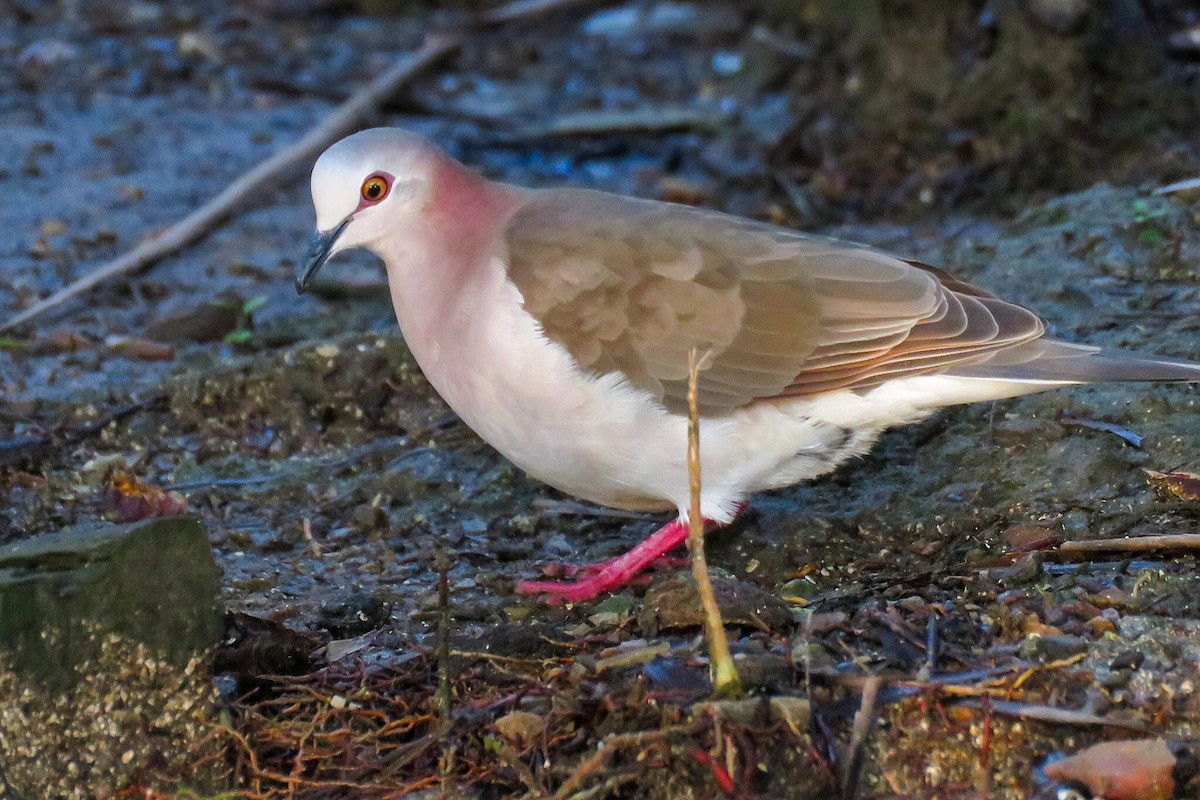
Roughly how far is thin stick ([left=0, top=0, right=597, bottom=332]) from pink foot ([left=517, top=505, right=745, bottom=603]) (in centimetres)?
300

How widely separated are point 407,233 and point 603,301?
655mm

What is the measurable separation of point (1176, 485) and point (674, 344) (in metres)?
1.39

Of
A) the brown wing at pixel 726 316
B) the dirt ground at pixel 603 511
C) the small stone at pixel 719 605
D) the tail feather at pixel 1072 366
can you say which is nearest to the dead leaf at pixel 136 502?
the dirt ground at pixel 603 511

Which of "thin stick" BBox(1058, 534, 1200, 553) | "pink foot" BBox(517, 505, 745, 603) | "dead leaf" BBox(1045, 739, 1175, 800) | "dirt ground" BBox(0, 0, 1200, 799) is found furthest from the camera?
"pink foot" BBox(517, 505, 745, 603)

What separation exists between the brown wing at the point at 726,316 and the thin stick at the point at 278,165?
3.03 m

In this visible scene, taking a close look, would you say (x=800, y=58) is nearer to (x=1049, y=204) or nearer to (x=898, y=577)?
(x=1049, y=204)

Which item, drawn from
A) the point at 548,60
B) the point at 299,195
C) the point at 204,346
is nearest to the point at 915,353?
the point at 204,346

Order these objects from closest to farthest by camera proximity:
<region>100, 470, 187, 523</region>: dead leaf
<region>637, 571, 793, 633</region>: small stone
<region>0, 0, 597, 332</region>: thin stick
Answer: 1. <region>637, 571, 793, 633</region>: small stone
2. <region>100, 470, 187, 523</region>: dead leaf
3. <region>0, 0, 597, 332</region>: thin stick

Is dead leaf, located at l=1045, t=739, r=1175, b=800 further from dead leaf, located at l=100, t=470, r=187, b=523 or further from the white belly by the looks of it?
dead leaf, located at l=100, t=470, r=187, b=523

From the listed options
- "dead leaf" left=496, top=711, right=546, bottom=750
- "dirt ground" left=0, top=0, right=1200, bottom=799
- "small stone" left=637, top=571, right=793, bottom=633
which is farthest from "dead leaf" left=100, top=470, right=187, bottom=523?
"dead leaf" left=496, top=711, right=546, bottom=750

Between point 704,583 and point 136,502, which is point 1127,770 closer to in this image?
point 704,583

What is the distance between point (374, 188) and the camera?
13.6 ft

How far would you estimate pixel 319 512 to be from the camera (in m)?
4.66

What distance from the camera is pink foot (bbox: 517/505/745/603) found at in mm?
4012
